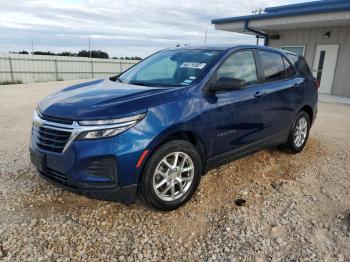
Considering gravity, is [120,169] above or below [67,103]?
below

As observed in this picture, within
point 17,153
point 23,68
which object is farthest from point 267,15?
point 23,68

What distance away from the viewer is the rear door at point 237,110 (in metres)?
3.52

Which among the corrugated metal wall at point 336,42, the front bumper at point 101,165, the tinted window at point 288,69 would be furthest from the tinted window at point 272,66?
the corrugated metal wall at point 336,42

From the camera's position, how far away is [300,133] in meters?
5.24

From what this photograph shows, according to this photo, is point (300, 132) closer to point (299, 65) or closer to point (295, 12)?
point (299, 65)

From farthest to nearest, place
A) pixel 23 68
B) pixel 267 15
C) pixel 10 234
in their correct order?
1. pixel 23 68
2. pixel 267 15
3. pixel 10 234

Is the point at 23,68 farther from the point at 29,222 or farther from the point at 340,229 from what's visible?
the point at 340,229

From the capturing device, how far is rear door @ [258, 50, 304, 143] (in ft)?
14.2

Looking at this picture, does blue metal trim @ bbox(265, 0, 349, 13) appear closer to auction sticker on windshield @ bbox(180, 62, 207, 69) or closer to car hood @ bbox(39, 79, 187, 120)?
auction sticker on windshield @ bbox(180, 62, 207, 69)

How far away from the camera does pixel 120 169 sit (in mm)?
2816

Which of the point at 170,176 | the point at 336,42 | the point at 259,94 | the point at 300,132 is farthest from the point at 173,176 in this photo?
the point at 336,42

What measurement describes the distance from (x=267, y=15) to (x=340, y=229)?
11953 millimetres

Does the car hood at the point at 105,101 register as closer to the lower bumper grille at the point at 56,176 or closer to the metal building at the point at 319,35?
the lower bumper grille at the point at 56,176

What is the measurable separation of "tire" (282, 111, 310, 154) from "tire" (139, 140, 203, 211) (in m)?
2.16
